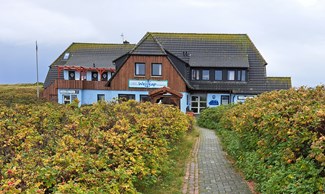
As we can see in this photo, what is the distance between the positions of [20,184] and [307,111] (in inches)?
164

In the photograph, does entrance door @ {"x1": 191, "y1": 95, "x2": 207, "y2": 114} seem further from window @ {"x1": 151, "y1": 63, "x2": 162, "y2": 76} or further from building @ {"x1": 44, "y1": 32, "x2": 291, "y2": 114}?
window @ {"x1": 151, "y1": 63, "x2": 162, "y2": 76}

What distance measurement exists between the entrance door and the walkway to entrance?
20221 mm

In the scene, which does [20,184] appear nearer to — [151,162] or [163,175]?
[151,162]

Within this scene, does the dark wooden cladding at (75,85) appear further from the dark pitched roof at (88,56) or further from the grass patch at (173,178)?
the grass patch at (173,178)

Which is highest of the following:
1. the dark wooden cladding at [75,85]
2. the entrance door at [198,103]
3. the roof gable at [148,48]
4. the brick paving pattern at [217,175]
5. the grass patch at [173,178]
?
the roof gable at [148,48]

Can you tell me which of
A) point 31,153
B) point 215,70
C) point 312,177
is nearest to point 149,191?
point 31,153

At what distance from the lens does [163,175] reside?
714 centimetres

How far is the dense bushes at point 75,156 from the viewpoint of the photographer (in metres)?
3.42

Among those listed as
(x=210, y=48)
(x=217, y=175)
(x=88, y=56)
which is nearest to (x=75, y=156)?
(x=217, y=175)

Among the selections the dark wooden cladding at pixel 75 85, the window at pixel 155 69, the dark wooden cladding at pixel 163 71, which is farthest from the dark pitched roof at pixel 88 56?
the window at pixel 155 69

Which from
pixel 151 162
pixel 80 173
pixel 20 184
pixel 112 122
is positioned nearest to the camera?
pixel 20 184

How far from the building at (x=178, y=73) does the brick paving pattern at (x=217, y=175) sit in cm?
1390

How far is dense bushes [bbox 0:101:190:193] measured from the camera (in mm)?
3416

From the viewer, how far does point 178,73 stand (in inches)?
1118
